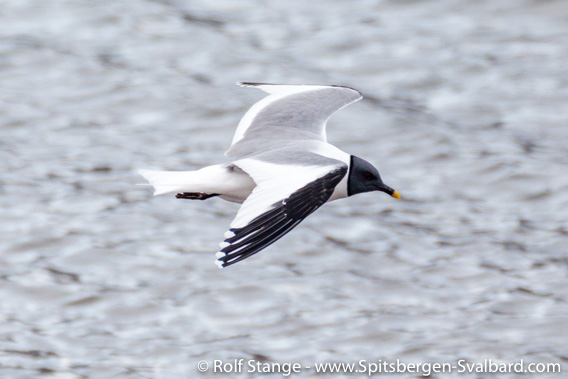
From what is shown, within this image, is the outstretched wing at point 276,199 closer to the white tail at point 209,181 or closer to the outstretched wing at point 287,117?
the white tail at point 209,181

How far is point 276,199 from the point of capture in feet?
20.7

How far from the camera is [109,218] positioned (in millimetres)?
11633

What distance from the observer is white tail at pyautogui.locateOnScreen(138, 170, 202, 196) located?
671cm

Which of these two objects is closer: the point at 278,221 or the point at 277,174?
the point at 278,221

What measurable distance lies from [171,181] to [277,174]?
66cm

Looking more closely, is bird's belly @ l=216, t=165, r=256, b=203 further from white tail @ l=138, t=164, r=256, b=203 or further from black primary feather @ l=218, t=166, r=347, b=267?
black primary feather @ l=218, t=166, r=347, b=267

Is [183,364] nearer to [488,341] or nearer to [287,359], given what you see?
[287,359]

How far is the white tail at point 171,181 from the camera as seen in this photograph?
6.71m

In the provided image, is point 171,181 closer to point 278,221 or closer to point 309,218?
point 278,221

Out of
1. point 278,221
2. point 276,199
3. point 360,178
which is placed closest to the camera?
point 278,221

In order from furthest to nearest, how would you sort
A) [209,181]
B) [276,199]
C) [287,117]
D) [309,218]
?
1. [309,218]
2. [287,117]
3. [209,181]
4. [276,199]

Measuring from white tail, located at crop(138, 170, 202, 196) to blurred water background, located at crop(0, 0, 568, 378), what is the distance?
2941mm

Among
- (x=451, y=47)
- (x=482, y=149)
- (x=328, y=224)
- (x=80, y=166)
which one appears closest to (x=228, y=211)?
(x=328, y=224)

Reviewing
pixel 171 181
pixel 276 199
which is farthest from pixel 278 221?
pixel 171 181
